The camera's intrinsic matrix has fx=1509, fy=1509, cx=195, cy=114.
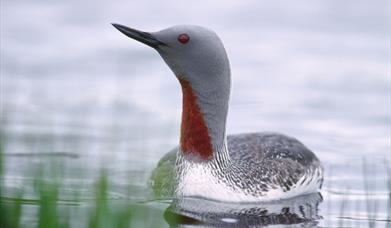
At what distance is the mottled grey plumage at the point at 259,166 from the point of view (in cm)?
1525

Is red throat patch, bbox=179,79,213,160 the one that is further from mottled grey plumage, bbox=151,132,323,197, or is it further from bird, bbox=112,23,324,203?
mottled grey plumage, bbox=151,132,323,197

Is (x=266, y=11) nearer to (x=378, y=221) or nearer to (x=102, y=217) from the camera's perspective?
(x=378, y=221)

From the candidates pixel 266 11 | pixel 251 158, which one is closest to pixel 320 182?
pixel 251 158

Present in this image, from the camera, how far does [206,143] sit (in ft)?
49.3

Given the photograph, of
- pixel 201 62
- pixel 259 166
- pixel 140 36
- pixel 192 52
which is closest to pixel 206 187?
pixel 259 166

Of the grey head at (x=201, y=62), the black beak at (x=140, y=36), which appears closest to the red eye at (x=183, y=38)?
the grey head at (x=201, y=62)

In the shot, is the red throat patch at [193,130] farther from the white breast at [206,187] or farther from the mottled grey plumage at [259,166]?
the mottled grey plumage at [259,166]

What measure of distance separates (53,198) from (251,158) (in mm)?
7398

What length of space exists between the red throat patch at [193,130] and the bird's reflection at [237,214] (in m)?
0.49

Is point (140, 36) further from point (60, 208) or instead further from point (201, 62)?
point (60, 208)

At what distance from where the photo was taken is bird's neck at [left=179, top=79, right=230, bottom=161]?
14.8 metres

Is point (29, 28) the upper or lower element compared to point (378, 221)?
upper

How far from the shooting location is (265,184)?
15406 mm

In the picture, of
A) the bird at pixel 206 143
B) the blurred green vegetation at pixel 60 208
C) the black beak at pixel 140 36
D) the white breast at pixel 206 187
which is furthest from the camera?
the white breast at pixel 206 187
